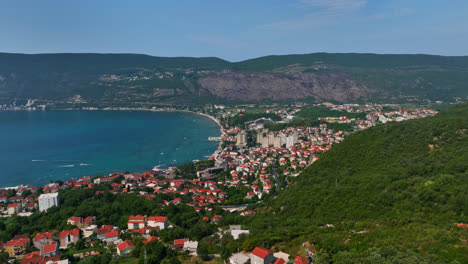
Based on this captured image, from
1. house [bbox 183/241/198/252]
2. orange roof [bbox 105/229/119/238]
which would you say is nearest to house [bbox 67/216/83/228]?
orange roof [bbox 105/229/119/238]

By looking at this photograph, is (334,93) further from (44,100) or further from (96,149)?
(44,100)

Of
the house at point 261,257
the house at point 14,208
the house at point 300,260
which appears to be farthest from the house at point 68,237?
the house at point 300,260

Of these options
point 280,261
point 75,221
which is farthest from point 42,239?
point 280,261

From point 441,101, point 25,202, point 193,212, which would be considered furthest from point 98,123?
point 441,101

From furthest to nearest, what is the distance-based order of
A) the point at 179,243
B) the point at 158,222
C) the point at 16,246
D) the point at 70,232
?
1. the point at 158,222
2. the point at 70,232
3. the point at 16,246
4. the point at 179,243

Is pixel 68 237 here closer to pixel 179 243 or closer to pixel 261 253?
pixel 179 243

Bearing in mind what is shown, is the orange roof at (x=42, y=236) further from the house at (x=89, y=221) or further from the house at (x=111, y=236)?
the house at (x=111, y=236)
